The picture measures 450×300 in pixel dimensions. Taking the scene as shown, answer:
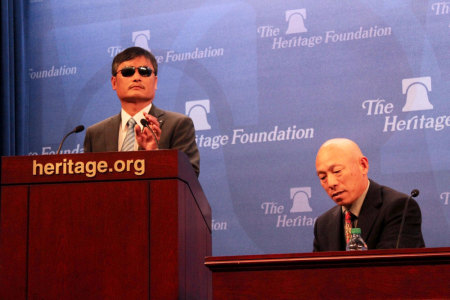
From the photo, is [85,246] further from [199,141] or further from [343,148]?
[199,141]

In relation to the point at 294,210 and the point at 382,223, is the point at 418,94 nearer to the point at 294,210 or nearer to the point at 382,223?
the point at 294,210

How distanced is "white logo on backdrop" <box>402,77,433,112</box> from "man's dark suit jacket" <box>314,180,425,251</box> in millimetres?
1125

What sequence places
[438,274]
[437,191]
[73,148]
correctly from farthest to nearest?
[73,148] < [437,191] < [438,274]

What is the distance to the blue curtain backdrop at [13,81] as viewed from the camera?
482cm

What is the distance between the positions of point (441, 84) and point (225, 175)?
Result: 5.01 ft

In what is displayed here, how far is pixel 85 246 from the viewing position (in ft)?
6.75

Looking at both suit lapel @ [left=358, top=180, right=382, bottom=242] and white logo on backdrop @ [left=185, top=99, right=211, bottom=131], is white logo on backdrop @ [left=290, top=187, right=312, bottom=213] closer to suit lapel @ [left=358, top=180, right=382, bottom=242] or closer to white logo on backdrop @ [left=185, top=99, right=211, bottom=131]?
white logo on backdrop @ [left=185, top=99, right=211, bottom=131]

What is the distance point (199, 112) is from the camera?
15.0ft

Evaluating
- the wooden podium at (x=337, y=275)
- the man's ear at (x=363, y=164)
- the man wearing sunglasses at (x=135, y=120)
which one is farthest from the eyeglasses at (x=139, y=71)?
the wooden podium at (x=337, y=275)

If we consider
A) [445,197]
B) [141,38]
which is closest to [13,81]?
[141,38]

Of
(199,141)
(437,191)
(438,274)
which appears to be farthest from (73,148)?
(438,274)

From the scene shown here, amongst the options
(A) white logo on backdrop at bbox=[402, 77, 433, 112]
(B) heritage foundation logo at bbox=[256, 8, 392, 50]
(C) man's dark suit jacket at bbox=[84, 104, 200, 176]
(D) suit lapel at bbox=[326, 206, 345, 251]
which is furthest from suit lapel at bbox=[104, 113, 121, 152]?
(A) white logo on backdrop at bbox=[402, 77, 433, 112]

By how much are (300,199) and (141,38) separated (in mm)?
1692

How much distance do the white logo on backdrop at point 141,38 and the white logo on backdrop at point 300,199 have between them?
1545 millimetres
